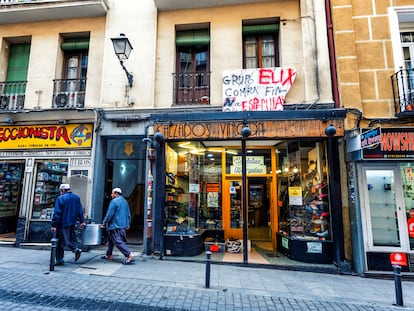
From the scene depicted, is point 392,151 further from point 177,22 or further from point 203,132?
point 177,22

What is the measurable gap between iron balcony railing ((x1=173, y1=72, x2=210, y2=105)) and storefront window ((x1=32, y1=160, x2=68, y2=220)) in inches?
167

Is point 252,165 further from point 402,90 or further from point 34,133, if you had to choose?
point 34,133

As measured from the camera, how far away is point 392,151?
6.26 metres

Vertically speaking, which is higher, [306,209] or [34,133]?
[34,133]

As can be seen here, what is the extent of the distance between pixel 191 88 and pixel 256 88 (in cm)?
204

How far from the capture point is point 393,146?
6238 millimetres

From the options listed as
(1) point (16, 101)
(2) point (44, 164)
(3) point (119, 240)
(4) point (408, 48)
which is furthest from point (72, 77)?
(4) point (408, 48)

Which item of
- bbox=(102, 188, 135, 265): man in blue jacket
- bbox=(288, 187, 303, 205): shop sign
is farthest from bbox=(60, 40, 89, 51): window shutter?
bbox=(288, 187, 303, 205): shop sign

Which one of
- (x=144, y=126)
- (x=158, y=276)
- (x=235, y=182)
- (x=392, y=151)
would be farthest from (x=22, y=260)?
(x=392, y=151)

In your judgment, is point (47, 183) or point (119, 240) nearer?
point (119, 240)

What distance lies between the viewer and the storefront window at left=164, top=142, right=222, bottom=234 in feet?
25.5

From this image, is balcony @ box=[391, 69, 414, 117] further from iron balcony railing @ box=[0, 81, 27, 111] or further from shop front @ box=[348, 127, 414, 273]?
iron balcony railing @ box=[0, 81, 27, 111]

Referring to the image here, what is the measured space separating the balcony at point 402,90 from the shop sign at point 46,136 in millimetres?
8950

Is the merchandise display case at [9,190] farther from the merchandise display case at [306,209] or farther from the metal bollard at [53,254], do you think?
the merchandise display case at [306,209]
